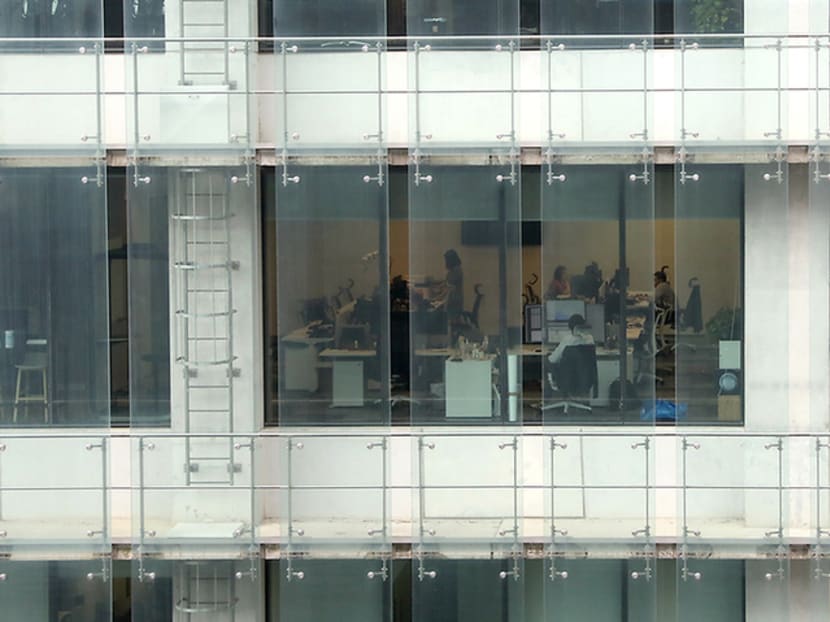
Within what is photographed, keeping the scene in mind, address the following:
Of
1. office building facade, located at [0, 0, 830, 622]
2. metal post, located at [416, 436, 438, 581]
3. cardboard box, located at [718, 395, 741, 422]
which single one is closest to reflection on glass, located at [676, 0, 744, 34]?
office building facade, located at [0, 0, 830, 622]

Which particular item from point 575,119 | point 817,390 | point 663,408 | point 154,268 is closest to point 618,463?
point 663,408

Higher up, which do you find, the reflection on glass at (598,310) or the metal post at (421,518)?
the reflection on glass at (598,310)

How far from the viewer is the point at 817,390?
16.1 metres

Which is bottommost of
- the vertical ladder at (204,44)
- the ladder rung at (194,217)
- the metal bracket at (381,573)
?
the metal bracket at (381,573)

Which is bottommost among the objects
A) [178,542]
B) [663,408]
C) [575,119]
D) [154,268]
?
[178,542]

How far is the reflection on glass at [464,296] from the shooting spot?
52.9ft

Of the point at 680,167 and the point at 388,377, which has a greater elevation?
the point at 680,167

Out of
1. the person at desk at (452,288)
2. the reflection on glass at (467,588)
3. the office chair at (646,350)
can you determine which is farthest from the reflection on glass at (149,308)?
the office chair at (646,350)

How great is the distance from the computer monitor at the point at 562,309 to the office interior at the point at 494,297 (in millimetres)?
11

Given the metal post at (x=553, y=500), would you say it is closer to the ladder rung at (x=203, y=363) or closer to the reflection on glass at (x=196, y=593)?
the reflection on glass at (x=196, y=593)

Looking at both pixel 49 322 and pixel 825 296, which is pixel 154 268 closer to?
pixel 49 322

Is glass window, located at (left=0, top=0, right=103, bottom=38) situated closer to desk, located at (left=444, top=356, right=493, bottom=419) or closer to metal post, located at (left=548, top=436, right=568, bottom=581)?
desk, located at (left=444, top=356, right=493, bottom=419)

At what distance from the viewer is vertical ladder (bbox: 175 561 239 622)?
16.3 m

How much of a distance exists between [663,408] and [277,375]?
3.10m
